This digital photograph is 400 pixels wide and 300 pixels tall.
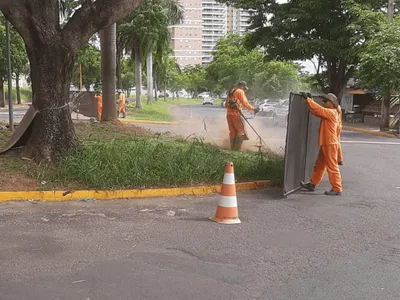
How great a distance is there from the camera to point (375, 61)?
20.0 m

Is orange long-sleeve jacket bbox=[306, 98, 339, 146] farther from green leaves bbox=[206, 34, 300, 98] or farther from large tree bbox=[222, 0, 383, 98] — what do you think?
green leaves bbox=[206, 34, 300, 98]

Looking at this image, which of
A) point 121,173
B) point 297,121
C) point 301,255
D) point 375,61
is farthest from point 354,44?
point 301,255

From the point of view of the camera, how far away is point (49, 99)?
8289 mm

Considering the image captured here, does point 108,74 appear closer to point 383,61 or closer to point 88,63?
point 383,61

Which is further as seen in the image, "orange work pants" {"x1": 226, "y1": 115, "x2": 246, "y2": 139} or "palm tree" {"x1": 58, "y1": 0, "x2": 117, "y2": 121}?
"palm tree" {"x1": 58, "y1": 0, "x2": 117, "y2": 121}

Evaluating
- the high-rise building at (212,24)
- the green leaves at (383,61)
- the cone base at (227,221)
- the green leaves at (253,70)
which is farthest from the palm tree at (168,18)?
the high-rise building at (212,24)

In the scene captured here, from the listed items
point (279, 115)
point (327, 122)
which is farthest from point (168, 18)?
point (327, 122)

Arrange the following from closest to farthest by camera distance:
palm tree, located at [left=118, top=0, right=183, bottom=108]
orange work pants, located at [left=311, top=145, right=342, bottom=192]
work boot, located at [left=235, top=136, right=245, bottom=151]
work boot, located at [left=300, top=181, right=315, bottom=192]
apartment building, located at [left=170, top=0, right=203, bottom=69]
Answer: orange work pants, located at [left=311, top=145, right=342, bottom=192]
work boot, located at [left=300, top=181, right=315, bottom=192]
work boot, located at [left=235, top=136, right=245, bottom=151]
palm tree, located at [left=118, top=0, right=183, bottom=108]
apartment building, located at [left=170, top=0, right=203, bottom=69]

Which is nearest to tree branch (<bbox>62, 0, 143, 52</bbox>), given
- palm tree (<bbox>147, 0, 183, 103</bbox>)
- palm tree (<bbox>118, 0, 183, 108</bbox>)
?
palm tree (<bbox>118, 0, 183, 108</bbox>)

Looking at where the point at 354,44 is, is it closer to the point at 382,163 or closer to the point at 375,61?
the point at 375,61

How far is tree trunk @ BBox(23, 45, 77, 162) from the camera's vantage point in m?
8.18

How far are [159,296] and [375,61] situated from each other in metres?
18.4

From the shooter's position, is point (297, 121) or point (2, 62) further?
point (2, 62)

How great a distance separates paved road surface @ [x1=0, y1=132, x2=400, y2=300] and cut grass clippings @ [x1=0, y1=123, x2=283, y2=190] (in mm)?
612
